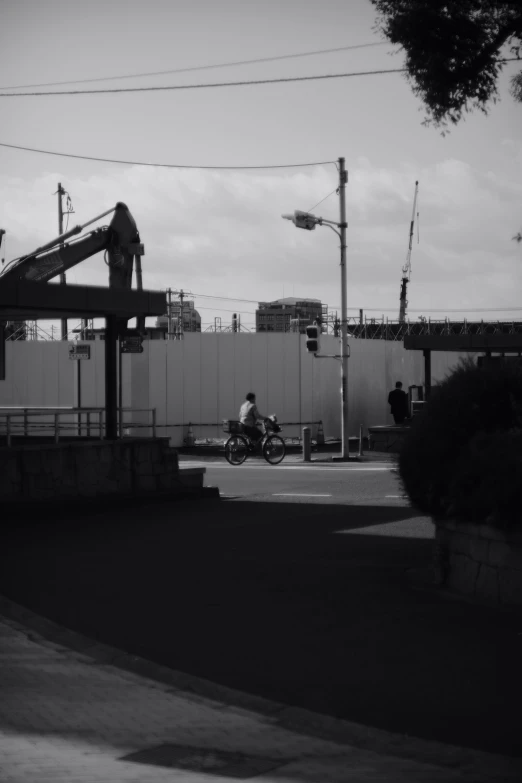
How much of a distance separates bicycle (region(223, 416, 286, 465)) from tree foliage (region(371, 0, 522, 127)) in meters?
14.2

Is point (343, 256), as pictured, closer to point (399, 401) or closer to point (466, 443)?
point (399, 401)

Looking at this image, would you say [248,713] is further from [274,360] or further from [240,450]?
[274,360]

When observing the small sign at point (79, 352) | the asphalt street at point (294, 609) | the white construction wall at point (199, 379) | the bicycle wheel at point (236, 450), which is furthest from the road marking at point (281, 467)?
the asphalt street at point (294, 609)

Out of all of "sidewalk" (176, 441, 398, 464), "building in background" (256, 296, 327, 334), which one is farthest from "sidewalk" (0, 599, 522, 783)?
"building in background" (256, 296, 327, 334)

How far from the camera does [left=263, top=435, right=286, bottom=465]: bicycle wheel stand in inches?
1017

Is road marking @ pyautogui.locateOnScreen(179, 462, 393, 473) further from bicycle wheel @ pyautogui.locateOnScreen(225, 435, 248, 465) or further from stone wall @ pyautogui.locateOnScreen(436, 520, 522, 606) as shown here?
stone wall @ pyautogui.locateOnScreen(436, 520, 522, 606)

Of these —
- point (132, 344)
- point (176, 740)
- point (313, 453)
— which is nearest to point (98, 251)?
point (132, 344)

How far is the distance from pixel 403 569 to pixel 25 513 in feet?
22.9

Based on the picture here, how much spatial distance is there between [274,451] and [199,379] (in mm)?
6127

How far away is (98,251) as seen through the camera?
811 inches

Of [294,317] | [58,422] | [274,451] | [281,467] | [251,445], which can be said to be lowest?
[281,467]

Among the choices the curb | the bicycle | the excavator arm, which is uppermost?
the excavator arm

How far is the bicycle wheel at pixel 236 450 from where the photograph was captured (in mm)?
25688

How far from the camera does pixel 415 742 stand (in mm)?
5266
